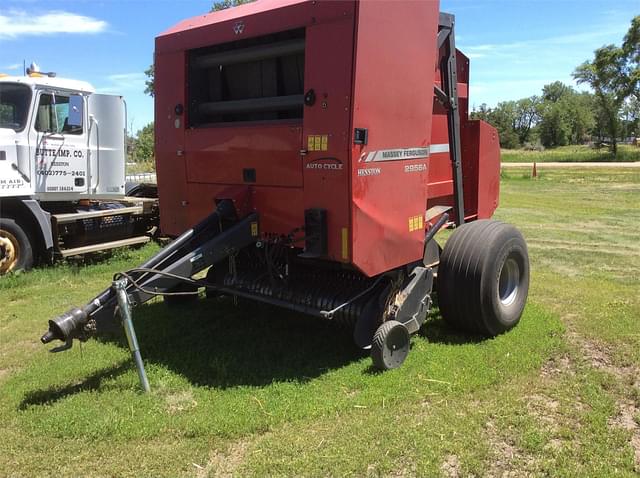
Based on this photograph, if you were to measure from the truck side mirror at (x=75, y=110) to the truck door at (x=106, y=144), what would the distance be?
1.44ft

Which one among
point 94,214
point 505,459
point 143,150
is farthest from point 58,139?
point 143,150

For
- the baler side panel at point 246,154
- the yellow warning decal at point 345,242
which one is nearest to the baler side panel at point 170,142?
the baler side panel at point 246,154

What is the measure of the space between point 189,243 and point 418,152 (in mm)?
1952

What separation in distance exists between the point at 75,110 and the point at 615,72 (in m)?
51.7

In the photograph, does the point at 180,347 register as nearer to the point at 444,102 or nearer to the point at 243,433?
the point at 243,433

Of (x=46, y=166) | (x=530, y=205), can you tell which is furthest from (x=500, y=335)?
(x=530, y=205)

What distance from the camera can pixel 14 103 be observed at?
789 cm

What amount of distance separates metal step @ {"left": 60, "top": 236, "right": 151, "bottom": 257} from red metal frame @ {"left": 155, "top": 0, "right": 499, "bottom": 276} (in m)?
3.88

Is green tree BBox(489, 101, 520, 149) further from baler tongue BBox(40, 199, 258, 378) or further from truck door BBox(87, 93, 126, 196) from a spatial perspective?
baler tongue BBox(40, 199, 258, 378)

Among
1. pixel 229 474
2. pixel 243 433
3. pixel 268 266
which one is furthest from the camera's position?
pixel 268 266

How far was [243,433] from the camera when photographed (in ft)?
11.3

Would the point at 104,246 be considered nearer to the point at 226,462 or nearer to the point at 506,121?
the point at 226,462

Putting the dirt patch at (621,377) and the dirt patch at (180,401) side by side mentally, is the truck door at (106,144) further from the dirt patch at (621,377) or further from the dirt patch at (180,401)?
the dirt patch at (621,377)

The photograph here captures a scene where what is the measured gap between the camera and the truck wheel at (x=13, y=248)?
296 inches
